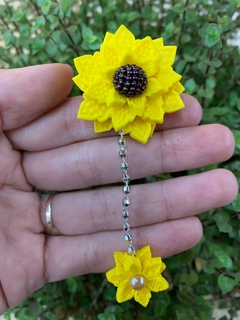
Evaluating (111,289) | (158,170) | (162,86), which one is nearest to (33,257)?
(111,289)

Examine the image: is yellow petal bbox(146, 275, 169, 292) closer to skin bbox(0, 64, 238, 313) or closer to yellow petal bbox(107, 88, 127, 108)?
skin bbox(0, 64, 238, 313)

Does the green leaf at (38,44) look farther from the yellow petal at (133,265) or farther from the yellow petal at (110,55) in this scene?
the yellow petal at (133,265)

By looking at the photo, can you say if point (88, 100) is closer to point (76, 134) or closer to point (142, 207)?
point (76, 134)

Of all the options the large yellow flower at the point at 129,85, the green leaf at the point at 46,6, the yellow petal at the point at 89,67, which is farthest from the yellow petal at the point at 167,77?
the green leaf at the point at 46,6

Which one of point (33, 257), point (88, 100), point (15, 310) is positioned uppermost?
point (88, 100)

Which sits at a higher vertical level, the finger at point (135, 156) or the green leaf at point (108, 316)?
the finger at point (135, 156)

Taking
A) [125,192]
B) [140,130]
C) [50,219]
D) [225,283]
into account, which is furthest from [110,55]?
[225,283]
